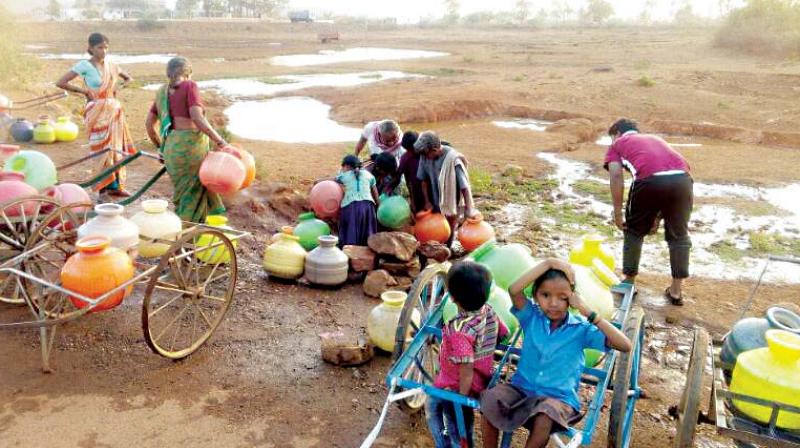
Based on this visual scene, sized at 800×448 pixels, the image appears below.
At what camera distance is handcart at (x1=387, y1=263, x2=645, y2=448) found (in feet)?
8.09

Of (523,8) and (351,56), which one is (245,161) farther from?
(523,8)

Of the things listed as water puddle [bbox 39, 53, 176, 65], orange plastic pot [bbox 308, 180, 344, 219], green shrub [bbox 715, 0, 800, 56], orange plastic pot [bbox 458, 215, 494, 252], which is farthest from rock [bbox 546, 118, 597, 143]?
water puddle [bbox 39, 53, 176, 65]

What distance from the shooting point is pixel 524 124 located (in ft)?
47.2

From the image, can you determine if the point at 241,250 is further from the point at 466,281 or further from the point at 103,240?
the point at 466,281

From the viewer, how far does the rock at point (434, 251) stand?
548cm

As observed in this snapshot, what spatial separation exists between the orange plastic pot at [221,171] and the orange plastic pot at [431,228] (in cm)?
181

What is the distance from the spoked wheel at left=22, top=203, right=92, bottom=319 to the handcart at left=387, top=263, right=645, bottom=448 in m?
2.01

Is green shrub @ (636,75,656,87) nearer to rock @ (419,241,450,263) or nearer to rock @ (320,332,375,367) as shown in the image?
rock @ (419,241,450,263)

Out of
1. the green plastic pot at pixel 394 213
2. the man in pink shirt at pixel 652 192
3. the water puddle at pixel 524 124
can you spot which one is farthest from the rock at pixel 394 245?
the water puddle at pixel 524 124

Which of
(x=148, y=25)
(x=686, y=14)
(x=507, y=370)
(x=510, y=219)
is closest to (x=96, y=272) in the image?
(x=507, y=370)

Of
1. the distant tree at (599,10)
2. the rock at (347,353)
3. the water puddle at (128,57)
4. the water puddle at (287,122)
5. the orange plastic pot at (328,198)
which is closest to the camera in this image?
the rock at (347,353)

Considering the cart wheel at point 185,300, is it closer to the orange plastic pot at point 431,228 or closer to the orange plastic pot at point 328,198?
the orange plastic pot at point 328,198

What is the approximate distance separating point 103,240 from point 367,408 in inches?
71.3

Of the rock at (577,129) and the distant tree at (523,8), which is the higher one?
the distant tree at (523,8)
